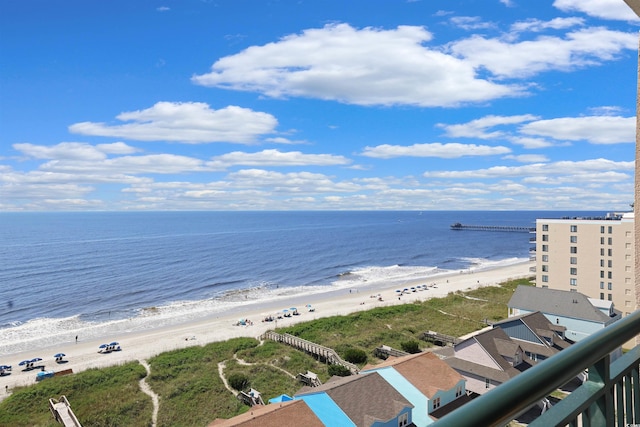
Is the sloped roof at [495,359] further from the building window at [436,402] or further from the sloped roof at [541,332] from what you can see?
the building window at [436,402]

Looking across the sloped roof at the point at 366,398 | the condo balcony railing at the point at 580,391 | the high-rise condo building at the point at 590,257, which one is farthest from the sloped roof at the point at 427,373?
the high-rise condo building at the point at 590,257

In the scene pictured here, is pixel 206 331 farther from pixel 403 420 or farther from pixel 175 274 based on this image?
pixel 175 274

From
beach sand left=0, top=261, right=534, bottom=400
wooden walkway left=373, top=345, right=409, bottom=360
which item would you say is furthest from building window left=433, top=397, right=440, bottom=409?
beach sand left=0, top=261, right=534, bottom=400

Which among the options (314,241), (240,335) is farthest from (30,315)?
(314,241)

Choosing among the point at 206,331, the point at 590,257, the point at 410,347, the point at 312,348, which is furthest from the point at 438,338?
the point at 206,331

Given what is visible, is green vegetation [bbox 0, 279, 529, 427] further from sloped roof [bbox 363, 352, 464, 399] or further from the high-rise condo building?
sloped roof [bbox 363, 352, 464, 399]

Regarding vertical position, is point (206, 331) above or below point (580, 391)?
below

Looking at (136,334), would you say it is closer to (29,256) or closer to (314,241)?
(29,256)
